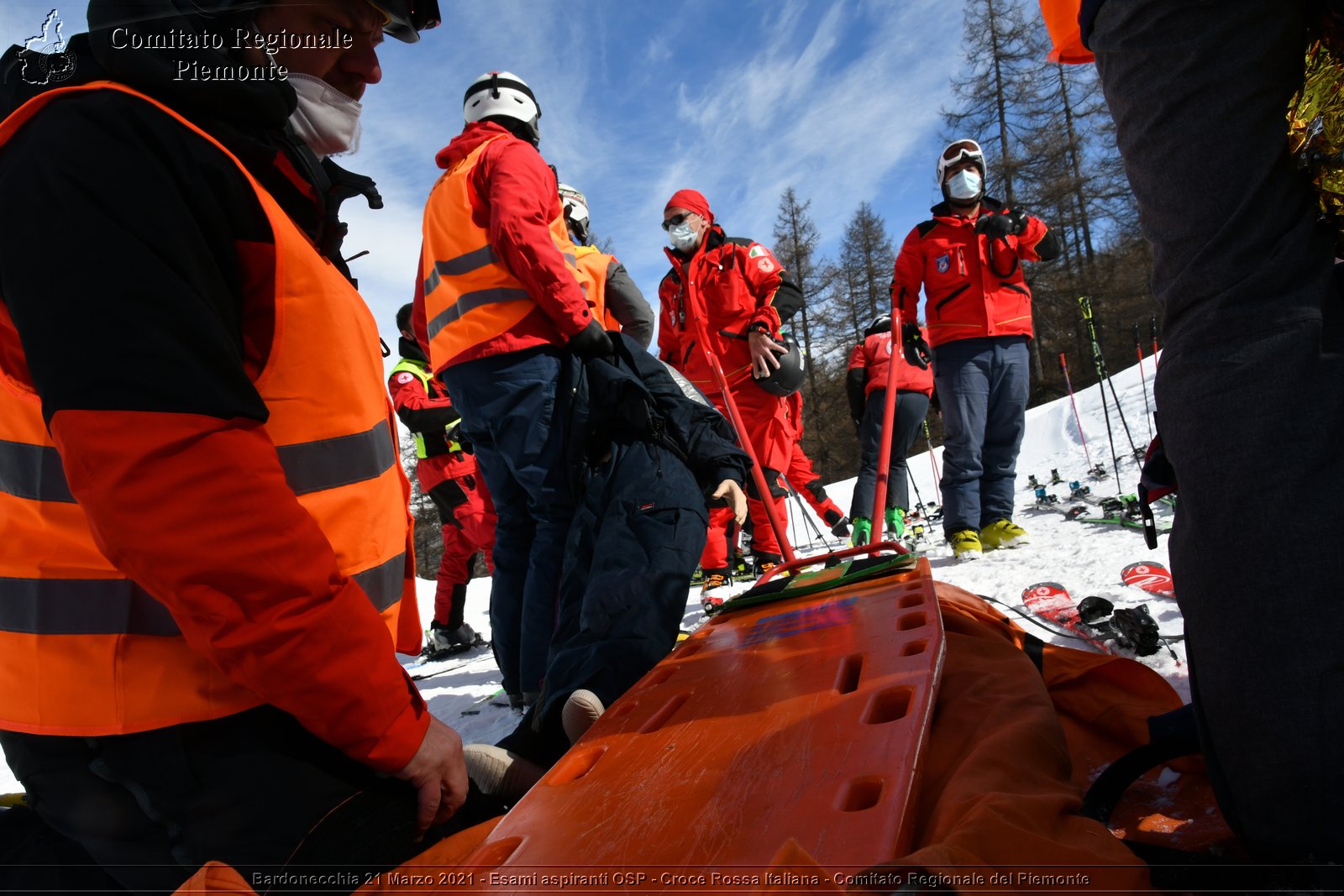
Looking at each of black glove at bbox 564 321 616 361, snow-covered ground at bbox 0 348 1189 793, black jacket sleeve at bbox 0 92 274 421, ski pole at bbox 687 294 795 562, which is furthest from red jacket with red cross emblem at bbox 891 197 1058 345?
black jacket sleeve at bbox 0 92 274 421

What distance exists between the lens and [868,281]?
94.8 feet

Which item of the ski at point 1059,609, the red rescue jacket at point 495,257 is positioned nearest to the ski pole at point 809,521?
the ski at point 1059,609

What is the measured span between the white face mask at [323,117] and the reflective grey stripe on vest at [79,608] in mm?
870

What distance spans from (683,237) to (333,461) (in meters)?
4.63

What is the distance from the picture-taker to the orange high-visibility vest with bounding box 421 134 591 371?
8.40 feet

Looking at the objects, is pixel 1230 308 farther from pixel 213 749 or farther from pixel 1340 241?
pixel 213 749

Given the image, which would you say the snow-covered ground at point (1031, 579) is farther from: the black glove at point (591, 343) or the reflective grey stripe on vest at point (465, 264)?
the reflective grey stripe on vest at point (465, 264)

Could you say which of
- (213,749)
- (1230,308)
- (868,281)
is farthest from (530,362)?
(868,281)

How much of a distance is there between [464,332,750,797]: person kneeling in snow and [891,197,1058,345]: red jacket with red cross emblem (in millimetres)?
2523

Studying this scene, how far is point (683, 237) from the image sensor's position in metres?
5.42

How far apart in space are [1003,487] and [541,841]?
406cm

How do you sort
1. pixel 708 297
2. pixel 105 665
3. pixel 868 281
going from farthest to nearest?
pixel 868 281 → pixel 708 297 → pixel 105 665

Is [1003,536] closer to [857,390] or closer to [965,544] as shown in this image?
[965,544]

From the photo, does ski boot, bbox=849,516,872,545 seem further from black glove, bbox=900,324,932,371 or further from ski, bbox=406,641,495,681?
ski, bbox=406,641,495,681
